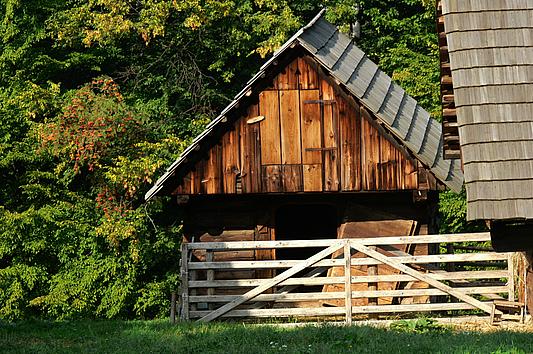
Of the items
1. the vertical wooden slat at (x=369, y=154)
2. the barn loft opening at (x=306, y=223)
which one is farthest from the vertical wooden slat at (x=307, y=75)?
the barn loft opening at (x=306, y=223)

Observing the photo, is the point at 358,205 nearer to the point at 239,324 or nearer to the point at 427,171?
the point at 427,171

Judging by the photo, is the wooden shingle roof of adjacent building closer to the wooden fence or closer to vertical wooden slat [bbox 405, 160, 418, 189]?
the wooden fence

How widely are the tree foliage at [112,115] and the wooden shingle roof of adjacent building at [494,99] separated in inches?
480

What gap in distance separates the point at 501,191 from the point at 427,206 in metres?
8.38

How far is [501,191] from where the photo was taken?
32.0 feet

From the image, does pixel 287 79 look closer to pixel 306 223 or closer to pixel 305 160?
pixel 305 160

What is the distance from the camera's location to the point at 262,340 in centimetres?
1263

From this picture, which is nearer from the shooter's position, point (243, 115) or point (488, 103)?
point (488, 103)

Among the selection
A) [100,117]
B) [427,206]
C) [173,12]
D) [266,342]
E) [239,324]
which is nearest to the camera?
[266,342]

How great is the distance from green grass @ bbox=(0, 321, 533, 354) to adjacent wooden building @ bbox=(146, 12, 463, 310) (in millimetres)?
3157

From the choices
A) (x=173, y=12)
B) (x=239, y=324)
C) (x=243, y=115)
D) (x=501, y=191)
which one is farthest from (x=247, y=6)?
(x=501, y=191)

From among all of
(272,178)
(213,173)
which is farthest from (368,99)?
(213,173)

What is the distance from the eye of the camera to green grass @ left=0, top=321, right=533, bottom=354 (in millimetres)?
11523

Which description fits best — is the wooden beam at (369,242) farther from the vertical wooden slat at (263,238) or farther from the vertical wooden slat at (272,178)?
the vertical wooden slat at (263,238)
